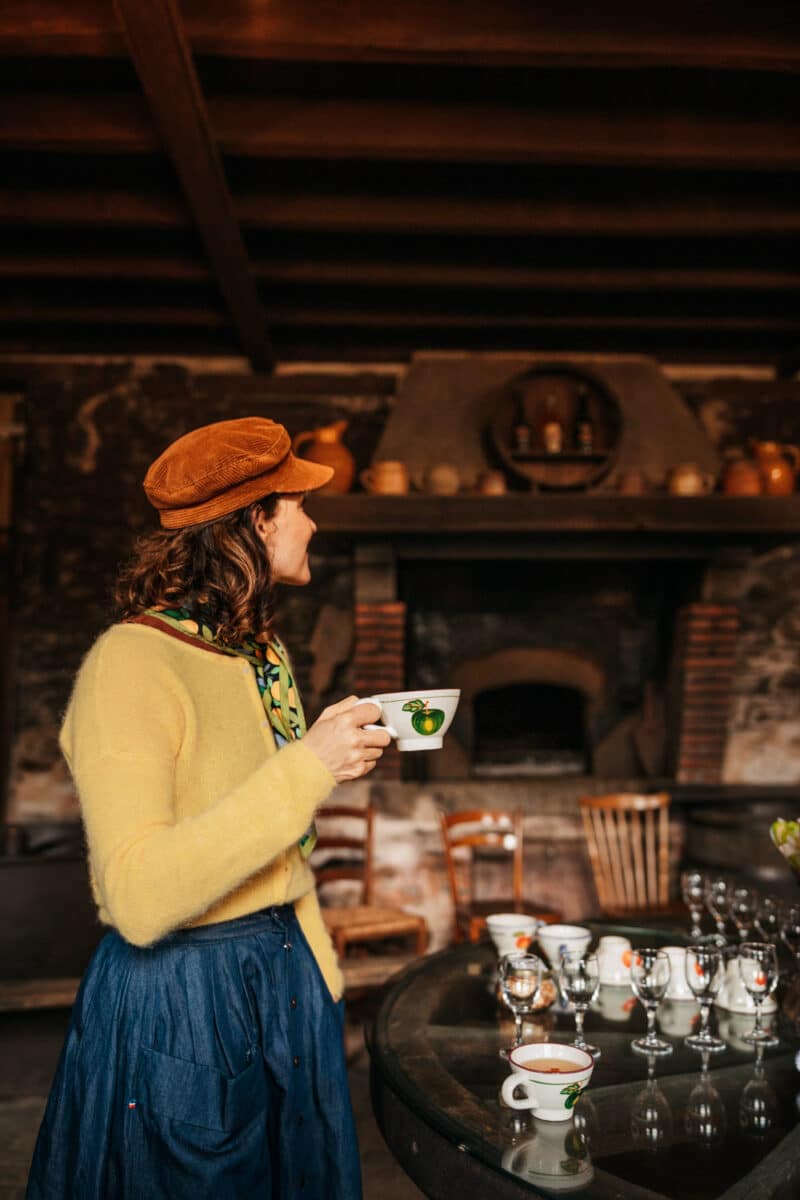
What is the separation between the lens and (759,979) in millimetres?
1591

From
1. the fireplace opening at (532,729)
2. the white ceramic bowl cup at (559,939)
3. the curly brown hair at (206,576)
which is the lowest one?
the white ceramic bowl cup at (559,939)

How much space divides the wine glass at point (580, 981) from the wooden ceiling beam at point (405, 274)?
3167mm

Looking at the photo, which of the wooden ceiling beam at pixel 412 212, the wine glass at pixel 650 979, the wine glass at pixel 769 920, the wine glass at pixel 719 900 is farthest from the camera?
the wooden ceiling beam at pixel 412 212

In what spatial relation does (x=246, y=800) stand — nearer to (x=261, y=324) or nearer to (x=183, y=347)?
(x=261, y=324)

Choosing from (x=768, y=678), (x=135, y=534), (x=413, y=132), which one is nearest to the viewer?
(x=413, y=132)

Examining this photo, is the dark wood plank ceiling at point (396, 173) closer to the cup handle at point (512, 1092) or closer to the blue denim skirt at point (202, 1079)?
the blue denim skirt at point (202, 1079)

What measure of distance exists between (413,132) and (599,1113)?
2.85 m

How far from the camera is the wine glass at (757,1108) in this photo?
1255 mm

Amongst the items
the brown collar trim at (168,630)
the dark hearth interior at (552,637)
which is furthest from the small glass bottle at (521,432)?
the brown collar trim at (168,630)

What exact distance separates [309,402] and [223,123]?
2153 millimetres

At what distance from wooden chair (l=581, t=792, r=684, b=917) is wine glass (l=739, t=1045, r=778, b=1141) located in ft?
8.04

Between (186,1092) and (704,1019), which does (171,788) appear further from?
(704,1019)

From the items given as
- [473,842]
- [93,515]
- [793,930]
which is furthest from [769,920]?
[93,515]

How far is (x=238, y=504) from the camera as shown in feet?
4.44
